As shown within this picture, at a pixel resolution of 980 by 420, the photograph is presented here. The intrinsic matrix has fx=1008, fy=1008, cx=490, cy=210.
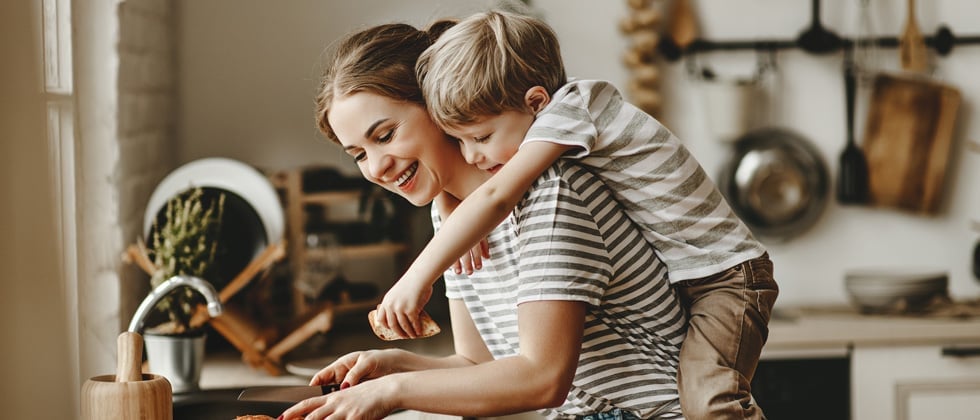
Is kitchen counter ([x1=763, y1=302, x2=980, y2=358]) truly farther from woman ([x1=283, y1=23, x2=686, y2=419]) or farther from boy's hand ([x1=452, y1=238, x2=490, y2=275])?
boy's hand ([x1=452, y1=238, x2=490, y2=275])

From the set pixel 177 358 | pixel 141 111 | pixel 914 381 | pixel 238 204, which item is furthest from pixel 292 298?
pixel 914 381

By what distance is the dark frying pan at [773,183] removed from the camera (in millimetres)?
3152

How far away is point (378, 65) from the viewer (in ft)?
4.22

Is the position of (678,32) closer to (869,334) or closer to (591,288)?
(869,334)

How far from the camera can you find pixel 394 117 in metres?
1.27

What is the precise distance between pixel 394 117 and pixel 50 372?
37.6 inches

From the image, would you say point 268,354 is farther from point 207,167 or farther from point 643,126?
point 643,126

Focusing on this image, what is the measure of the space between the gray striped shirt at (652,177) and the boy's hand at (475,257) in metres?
0.18

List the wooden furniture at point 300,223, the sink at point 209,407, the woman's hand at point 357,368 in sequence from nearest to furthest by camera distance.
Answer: the woman's hand at point 357,368 < the sink at point 209,407 < the wooden furniture at point 300,223

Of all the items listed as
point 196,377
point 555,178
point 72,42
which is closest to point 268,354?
Result: point 196,377

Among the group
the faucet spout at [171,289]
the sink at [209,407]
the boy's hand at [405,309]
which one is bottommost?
the sink at [209,407]

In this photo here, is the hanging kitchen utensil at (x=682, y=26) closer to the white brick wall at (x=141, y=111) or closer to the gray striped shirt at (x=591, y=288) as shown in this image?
the white brick wall at (x=141, y=111)

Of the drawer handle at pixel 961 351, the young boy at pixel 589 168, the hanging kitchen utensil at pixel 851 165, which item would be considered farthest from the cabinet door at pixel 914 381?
the young boy at pixel 589 168

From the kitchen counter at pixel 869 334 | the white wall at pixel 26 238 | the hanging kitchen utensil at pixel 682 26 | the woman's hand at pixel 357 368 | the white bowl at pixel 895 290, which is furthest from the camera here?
the hanging kitchen utensil at pixel 682 26
